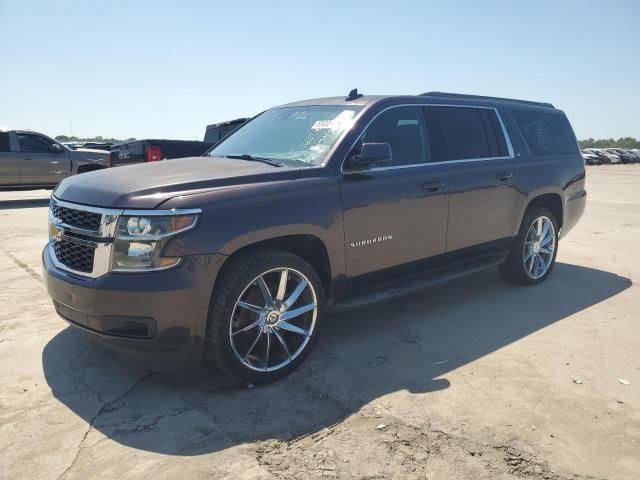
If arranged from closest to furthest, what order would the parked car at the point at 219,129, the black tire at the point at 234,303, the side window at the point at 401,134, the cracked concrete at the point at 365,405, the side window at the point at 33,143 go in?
the cracked concrete at the point at 365,405, the black tire at the point at 234,303, the side window at the point at 401,134, the parked car at the point at 219,129, the side window at the point at 33,143

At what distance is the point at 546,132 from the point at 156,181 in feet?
14.8

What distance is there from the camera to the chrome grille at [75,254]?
3.09 metres

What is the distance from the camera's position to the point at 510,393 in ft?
10.7

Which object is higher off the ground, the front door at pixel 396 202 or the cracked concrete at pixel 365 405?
the front door at pixel 396 202

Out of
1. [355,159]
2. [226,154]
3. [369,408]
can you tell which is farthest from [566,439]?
[226,154]

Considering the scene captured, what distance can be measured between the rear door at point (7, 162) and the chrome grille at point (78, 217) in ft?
36.7

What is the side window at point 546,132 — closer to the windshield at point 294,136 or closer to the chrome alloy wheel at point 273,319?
the windshield at point 294,136

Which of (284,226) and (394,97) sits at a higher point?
(394,97)

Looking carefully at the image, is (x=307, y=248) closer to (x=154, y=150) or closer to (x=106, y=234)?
(x=106, y=234)

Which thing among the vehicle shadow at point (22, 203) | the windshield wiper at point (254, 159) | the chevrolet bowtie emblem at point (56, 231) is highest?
the windshield wiper at point (254, 159)

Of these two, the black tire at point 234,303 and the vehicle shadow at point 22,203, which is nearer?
the black tire at point 234,303

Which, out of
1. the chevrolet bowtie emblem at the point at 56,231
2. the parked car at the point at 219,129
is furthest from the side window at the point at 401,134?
the parked car at the point at 219,129

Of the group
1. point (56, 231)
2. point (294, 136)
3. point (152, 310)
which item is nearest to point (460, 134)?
point (294, 136)

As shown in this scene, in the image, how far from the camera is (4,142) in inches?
507
